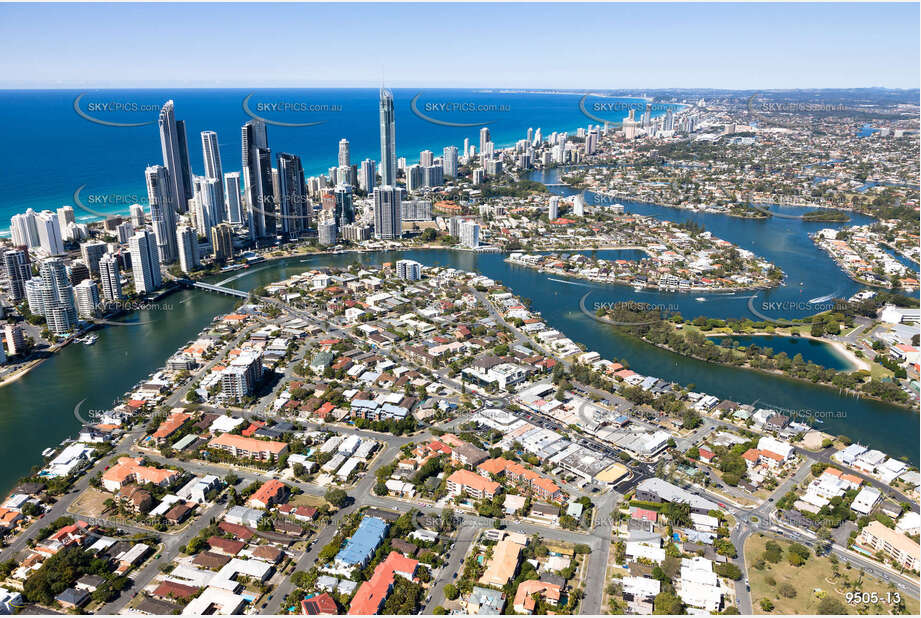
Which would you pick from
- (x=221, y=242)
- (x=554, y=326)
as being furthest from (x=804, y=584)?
(x=221, y=242)

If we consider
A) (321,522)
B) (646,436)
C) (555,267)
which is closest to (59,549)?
(321,522)

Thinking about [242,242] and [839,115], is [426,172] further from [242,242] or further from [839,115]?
[839,115]

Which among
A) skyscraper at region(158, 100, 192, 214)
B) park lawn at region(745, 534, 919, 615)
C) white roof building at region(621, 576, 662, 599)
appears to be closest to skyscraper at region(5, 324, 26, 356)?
skyscraper at region(158, 100, 192, 214)

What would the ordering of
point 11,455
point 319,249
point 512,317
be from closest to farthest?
point 11,455 < point 512,317 < point 319,249

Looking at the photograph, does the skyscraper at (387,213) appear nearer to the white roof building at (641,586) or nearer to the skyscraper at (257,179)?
the skyscraper at (257,179)

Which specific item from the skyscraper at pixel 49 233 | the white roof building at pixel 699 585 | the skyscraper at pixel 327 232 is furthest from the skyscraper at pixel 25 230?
the white roof building at pixel 699 585
